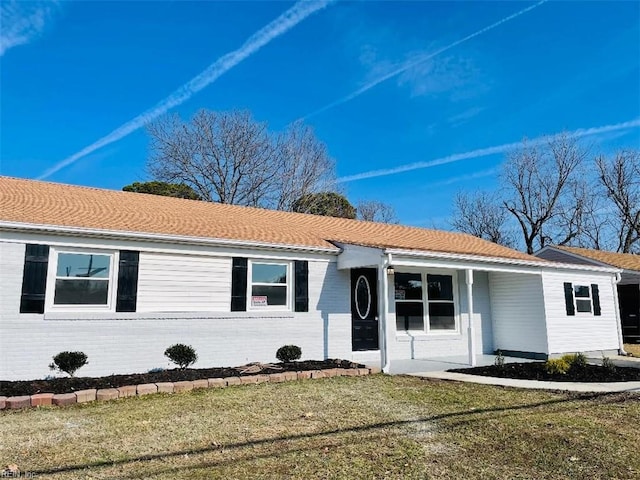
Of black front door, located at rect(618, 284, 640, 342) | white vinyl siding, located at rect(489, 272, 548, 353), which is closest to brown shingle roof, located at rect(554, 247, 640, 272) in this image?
black front door, located at rect(618, 284, 640, 342)

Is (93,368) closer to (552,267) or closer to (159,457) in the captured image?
(159,457)

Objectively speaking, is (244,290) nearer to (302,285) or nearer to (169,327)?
(302,285)

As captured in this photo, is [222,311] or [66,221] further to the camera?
[222,311]

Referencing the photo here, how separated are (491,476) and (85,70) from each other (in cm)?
1722

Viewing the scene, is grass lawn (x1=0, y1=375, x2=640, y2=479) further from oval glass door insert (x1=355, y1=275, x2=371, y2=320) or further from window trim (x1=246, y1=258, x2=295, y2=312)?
oval glass door insert (x1=355, y1=275, x2=371, y2=320)

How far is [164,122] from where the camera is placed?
28.0 m

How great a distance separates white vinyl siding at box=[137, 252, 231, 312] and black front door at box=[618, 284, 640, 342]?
57.9 ft

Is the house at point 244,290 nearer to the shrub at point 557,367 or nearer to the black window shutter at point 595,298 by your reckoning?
the black window shutter at point 595,298

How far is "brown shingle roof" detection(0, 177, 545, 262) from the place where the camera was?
30.3ft

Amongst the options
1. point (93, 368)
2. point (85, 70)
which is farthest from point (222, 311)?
point (85, 70)

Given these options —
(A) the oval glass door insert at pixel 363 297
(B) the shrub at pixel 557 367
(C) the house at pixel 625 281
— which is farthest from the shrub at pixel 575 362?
(C) the house at pixel 625 281

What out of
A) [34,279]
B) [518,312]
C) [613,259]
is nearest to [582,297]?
[518,312]

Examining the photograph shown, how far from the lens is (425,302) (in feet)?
41.8

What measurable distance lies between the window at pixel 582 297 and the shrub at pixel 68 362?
13238mm
